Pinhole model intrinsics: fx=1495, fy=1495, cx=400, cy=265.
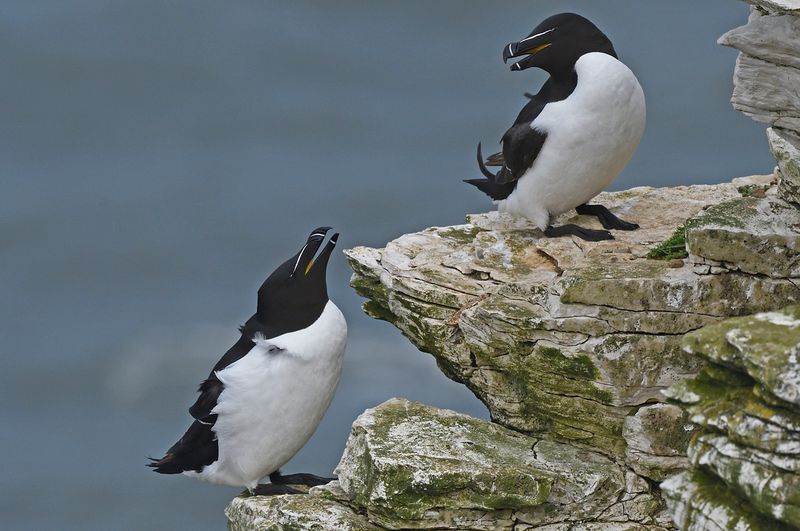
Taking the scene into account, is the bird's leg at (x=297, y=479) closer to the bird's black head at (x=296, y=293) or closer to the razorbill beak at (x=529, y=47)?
A: the bird's black head at (x=296, y=293)

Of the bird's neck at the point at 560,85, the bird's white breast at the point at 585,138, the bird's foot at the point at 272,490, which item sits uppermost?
the bird's neck at the point at 560,85

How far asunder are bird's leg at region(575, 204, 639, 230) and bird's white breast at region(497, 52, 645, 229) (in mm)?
199

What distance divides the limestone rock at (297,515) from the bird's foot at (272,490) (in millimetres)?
372

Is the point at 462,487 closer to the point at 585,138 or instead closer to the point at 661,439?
the point at 661,439

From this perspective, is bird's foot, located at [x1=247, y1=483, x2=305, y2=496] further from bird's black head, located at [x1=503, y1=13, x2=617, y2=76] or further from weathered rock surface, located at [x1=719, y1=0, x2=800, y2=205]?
weathered rock surface, located at [x1=719, y1=0, x2=800, y2=205]

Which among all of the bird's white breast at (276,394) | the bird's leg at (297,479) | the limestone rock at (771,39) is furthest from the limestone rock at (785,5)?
the bird's leg at (297,479)

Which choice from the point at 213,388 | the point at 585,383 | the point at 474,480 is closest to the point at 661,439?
the point at 585,383

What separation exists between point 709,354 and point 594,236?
295 cm

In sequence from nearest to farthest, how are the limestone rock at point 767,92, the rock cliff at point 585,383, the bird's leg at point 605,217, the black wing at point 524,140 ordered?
the limestone rock at point 767,92 → the rock cliff at point 585,383 → the black wing at point 524,140 → the bird's leg at point 605,217

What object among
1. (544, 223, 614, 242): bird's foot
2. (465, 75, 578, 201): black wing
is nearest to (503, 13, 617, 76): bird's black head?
(465, 75, 578, 201): black wing

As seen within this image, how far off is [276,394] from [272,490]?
2.21ft

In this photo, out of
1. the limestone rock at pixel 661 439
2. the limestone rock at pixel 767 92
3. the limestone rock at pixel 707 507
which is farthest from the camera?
Result: the limestone rock at pixel 661 439

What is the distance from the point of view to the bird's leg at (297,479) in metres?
9.53

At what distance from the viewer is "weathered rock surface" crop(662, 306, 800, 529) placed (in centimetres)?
634
